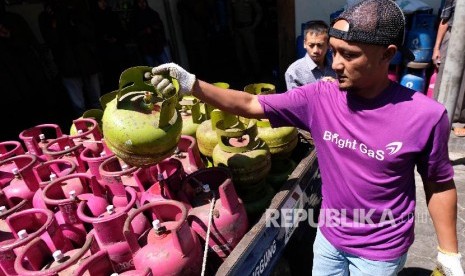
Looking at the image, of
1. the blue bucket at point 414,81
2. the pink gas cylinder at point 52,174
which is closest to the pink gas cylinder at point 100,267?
the pink gas cylinder at point 52,174

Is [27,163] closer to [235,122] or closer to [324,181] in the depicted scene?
[235,122]

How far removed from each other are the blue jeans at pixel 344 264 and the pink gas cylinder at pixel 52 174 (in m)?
1.52

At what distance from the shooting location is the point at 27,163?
2512 millimetres

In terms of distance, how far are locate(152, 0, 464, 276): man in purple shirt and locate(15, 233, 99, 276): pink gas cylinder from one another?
2.85 feet

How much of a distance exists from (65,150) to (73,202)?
708 mm

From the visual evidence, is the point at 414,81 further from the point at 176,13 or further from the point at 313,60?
the point at 176,13

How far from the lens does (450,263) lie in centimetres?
161

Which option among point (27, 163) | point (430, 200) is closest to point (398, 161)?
point (430, 200)

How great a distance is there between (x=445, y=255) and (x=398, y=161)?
0.55 m

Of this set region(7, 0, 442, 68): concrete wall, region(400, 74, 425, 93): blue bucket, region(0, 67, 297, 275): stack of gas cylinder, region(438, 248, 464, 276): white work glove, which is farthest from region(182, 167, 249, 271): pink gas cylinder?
region(7, 0, 442, 68): concrete wall

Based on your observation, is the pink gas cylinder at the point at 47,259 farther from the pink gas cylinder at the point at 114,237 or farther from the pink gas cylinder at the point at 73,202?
the pink gas cylinder at the point at 73,202

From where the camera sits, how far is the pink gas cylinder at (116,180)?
2.13 m

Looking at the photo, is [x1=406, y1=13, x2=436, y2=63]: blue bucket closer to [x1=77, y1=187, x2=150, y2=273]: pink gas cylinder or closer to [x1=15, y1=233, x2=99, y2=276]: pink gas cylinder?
[x1=77, y1=187, x2=150, y2=273]: pink gas cylinder

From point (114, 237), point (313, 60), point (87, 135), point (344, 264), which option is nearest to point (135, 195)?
point (114, 237)
